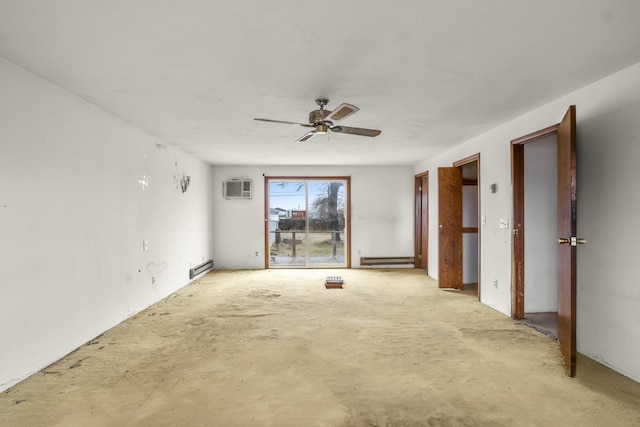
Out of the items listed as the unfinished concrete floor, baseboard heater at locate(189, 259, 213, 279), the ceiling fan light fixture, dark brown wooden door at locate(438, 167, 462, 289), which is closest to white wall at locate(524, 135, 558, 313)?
the unfinished concrete floor

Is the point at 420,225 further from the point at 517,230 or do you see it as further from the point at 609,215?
the point at 609,215

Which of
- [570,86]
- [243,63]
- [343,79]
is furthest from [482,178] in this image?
[243,63]

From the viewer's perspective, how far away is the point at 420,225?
717cm

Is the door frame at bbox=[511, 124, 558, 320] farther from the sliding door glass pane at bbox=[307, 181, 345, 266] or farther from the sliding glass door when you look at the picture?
the sliding door glass pane at bbox=[307, 181, 345, 266]

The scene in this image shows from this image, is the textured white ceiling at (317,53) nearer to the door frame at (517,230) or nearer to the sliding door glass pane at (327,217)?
the door frame at (517,230)

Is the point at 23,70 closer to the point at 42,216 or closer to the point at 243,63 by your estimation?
the point at 42,216

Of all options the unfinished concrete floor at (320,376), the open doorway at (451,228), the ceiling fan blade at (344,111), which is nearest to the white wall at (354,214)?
the open doorway at (451,228)

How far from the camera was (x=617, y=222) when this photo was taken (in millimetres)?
2494

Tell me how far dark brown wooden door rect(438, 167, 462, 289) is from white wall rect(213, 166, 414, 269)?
6.70ft

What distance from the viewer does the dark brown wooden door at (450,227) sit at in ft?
17.0

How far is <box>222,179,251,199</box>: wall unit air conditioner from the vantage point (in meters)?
Answer: 7.11

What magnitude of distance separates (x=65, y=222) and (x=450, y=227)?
16.2 ft

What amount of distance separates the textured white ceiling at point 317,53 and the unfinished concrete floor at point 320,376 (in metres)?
2.27

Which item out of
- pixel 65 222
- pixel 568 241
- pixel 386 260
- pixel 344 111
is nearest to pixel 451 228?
pixel 386 260
